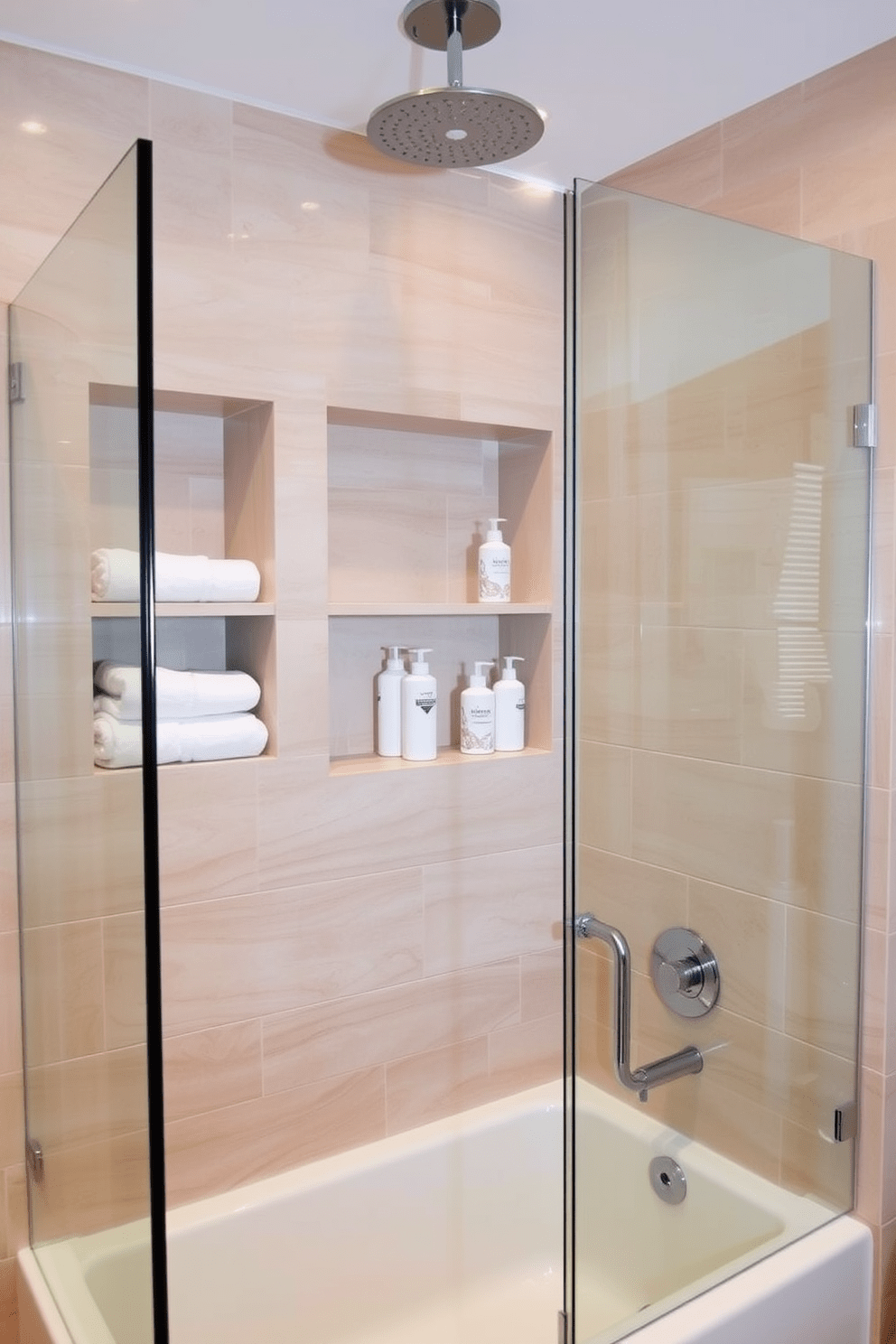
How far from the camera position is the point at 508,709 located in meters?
2.12

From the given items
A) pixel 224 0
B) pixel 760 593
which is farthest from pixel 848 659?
pixel 224 0

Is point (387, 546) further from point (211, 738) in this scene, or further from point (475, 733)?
point (211, 738)

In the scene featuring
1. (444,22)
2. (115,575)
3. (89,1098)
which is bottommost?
(89,1098)

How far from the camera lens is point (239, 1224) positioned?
177 cm

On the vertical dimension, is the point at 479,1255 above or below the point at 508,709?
below

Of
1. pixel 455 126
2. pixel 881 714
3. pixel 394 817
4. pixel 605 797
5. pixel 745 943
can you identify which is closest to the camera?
pixel 605 797

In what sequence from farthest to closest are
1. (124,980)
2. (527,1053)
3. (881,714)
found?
1. (527,1053)
2. (881,714)
3. (124,980)

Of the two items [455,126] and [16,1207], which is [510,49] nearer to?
[455,126]

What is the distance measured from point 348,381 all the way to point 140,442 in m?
1.00

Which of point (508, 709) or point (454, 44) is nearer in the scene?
point (454, 44)

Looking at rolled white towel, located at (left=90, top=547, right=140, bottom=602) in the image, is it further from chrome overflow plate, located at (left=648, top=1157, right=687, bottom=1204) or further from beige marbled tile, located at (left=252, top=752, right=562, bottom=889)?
chrome overflow plate, located at (left=648, top=1157, right=687, bottom=1204)

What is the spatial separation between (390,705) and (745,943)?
2.59 ft

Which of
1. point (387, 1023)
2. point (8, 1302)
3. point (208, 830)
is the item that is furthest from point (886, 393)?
point (8, 1302)

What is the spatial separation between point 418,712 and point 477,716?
0.14 m
